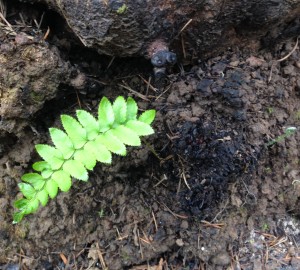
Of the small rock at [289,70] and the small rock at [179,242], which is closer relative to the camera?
the small rock at [179,242]

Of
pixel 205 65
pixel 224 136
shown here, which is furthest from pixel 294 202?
pixel 205 65

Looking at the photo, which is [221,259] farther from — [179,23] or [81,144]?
[179,23]

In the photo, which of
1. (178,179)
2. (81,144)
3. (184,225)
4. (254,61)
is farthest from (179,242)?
(254,61)

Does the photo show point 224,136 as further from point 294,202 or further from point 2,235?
point 2,235

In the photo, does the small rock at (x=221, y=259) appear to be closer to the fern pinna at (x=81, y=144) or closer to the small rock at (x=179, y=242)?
the small rock at (x=179, y=242)

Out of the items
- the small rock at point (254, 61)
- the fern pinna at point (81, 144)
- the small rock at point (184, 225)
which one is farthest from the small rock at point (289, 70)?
the small rock at point (184, 225)

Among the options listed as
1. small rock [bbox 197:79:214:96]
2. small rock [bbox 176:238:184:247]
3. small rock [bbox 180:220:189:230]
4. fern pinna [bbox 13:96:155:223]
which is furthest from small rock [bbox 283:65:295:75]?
small rock [bbox 176:238:184:247]
